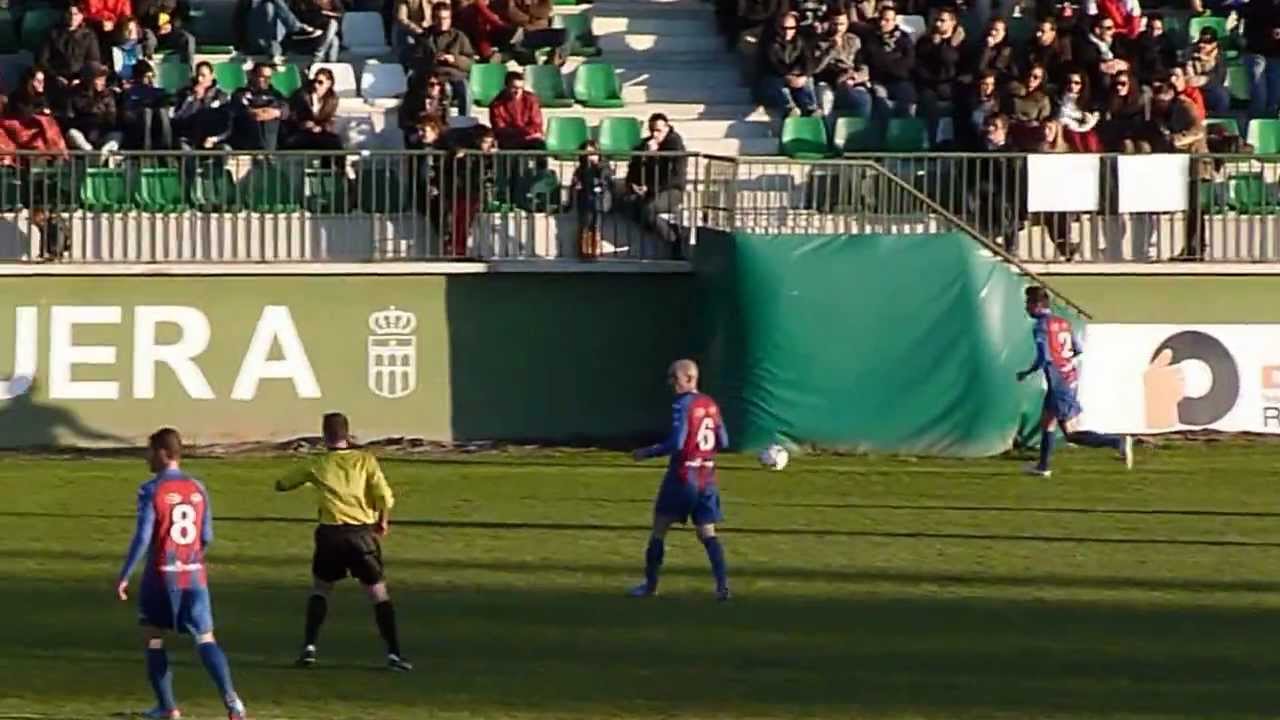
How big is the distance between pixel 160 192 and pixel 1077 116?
915 centimetres

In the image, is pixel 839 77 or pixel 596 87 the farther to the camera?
pixel 596 87

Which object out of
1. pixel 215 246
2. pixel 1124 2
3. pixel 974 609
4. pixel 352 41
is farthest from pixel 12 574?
pixel 1124 2

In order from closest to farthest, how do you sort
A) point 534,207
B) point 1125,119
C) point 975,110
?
point 534,207 < point 975,110 < point 1125,119

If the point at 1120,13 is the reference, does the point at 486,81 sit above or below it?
below

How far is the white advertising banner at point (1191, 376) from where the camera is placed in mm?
26469

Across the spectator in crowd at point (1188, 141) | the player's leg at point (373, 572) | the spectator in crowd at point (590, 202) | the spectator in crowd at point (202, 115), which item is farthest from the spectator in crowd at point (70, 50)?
the player's leg at point (373, 572)

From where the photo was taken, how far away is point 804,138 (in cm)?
2869

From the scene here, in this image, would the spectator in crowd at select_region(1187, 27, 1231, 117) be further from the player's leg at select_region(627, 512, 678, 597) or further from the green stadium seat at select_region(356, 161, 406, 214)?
the player's leg at select_region(627, 512, 678, 597)

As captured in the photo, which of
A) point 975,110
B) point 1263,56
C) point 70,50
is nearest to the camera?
point 70,50

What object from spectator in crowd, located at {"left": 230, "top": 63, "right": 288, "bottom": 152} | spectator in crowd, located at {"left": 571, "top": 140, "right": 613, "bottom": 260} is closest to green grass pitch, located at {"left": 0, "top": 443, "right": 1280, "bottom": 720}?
spectator in crowd, located at {"left": 571, "top": 140, "right": 613, "bottom": 260}

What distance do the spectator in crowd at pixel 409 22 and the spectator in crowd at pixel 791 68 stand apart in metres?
3.56

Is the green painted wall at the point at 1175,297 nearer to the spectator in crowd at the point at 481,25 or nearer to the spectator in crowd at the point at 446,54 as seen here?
the spectator in crowd at the point at 446,54

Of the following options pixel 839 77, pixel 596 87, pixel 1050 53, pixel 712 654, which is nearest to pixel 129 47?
pixel 596 87

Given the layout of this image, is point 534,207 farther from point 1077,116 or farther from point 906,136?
point 1077,116
